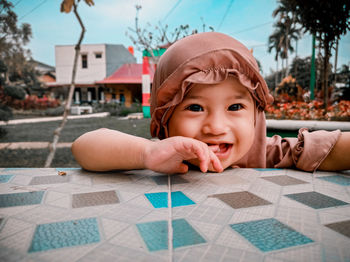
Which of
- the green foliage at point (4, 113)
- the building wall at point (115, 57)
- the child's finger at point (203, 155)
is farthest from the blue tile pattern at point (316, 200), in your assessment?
the building wall at point (115, 57)

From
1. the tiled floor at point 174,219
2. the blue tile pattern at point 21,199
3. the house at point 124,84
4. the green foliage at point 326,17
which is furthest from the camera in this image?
the house at point 124,84

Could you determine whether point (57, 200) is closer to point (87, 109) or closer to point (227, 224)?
point (227, 224)

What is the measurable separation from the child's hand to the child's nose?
0.63 feet

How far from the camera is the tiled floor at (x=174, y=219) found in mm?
564

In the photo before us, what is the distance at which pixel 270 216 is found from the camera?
0.78 metres

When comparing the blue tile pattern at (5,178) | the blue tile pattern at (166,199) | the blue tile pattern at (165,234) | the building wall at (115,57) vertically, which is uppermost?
the building wall at (115,57)

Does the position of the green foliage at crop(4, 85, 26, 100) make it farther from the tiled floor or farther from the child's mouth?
the child's mouth

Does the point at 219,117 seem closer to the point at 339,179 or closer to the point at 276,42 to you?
the point at 339,179

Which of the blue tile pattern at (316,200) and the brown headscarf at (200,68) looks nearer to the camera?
the blue tile pattern at (316,200)

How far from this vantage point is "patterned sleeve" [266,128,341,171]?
1.48m

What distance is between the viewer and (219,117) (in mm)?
1309

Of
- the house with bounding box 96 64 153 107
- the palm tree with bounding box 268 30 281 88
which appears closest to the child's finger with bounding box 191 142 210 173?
the house with bounding box 96 64 153 107

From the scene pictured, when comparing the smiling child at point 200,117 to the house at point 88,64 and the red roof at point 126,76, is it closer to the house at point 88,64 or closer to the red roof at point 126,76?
the red roof at point 126,76

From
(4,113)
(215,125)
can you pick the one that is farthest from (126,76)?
(215,125)
